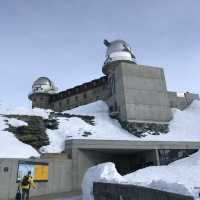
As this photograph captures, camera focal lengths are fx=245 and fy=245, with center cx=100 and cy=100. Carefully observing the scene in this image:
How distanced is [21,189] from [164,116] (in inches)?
1194

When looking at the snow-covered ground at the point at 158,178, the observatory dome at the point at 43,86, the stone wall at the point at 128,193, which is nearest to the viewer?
the snow-covered ground at the point at 158,178

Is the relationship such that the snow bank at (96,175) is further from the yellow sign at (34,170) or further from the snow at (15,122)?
the snow at (15,122)

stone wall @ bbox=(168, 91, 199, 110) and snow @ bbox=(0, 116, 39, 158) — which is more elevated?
stone wall @ bbox=(168, 91, 199, 110)

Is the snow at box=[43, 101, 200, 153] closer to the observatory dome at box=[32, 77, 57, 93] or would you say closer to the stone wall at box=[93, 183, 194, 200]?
the stone wall at box=[93, 183, 194, 200]

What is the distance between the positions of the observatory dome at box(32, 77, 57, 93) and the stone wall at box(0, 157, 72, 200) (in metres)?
49.2

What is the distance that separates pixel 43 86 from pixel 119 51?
2502 centimetres

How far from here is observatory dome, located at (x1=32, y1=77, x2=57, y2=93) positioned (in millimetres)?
69000

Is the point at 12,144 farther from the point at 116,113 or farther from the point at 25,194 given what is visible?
the point at 116,113

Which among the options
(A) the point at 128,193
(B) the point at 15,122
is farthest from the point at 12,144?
(A) the point at 128,193

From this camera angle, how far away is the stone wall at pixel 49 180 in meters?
17.5

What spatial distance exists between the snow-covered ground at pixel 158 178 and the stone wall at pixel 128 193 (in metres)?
0.13

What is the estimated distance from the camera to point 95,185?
11641 mm

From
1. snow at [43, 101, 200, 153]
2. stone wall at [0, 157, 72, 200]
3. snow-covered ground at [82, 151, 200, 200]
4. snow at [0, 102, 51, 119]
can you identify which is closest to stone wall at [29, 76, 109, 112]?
snow at [43, 101, 200, 153]

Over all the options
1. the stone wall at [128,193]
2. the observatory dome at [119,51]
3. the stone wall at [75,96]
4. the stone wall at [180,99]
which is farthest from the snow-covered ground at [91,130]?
the observatory dome at [119,51]
